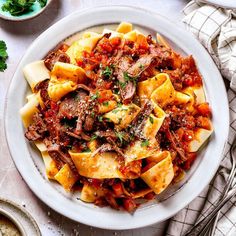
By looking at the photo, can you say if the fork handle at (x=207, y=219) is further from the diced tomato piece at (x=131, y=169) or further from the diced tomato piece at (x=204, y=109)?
the diced tomato piece at (x=131, y=169)

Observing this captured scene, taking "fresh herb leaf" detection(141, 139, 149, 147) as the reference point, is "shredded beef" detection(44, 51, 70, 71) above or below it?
above

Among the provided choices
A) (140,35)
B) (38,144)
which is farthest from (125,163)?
(140,35)

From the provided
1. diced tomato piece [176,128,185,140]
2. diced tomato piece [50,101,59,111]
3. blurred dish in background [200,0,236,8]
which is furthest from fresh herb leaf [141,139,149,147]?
blurred dish in background [200,0,236,8]

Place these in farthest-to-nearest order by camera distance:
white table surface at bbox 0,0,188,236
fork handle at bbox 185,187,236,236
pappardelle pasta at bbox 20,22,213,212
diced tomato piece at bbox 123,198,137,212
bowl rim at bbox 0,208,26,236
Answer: white table surface at bbox 0,0,188,236, fork handle at bbox 185,187,236,236, diced tomato piece at bbox 123,198,137,212, pappardelle pasta at bbox 20,22,213,212, bowl rim at bbox 0,208,26,236

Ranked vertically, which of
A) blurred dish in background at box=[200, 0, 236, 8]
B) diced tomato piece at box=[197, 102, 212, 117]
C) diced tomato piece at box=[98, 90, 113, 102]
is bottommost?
diced tomato piece at box=[197, 102, 212, 117]

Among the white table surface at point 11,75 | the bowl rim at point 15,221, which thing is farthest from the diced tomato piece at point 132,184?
the bowl rim at point 15,221

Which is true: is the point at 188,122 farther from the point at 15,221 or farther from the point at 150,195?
the point at 15,221

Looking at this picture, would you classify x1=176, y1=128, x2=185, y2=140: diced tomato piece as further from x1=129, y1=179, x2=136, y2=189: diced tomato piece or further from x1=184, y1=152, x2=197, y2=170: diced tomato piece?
x1=129, y1=179, x2=136, y2=189: diced tomato piece
